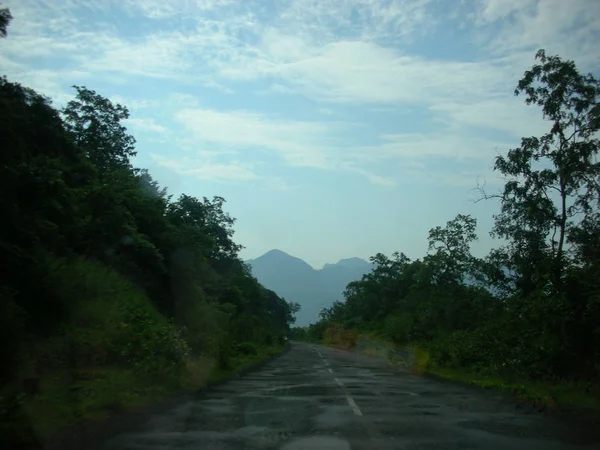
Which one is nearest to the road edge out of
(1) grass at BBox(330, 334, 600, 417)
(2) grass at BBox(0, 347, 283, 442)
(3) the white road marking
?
(2) grass at BBox(0, 347, 283, 442)

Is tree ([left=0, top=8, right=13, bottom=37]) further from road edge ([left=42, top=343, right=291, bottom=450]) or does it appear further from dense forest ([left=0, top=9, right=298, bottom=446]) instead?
road edge ([left=42, top=343, right=291, bottom=450])

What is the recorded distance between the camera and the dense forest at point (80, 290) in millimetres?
10812

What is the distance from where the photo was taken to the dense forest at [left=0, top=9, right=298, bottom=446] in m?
10.8

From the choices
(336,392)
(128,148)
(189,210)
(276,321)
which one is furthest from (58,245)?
(276,321)

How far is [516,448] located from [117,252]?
61.0 ft

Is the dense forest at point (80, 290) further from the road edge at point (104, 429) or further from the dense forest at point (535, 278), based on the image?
the dense forest at point (535, 278)

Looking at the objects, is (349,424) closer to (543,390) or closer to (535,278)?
(543,390)

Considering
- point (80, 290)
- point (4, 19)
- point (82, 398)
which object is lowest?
point (82, 398)

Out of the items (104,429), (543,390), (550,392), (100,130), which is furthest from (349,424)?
(100,130)

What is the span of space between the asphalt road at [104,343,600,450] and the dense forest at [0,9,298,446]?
1.48 m

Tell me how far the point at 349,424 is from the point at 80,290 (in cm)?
930

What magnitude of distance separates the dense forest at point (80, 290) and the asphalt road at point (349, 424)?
1.48 m

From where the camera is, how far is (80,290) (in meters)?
16.1

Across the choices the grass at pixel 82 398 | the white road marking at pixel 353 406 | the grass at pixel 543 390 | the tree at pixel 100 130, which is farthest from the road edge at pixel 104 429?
the tree at pixel 100 130
